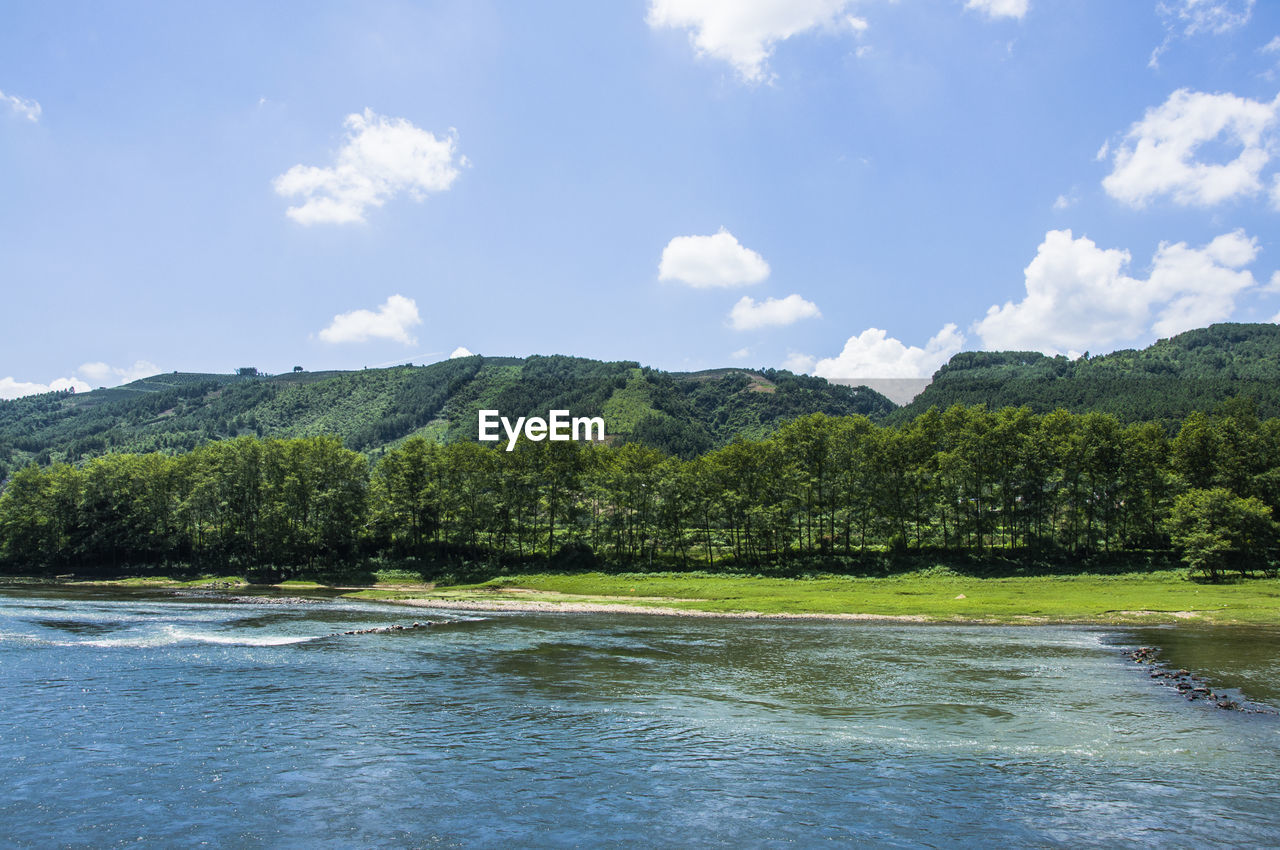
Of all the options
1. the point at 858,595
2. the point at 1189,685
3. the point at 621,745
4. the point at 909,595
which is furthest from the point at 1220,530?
the point at 621,745

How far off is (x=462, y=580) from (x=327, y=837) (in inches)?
3008

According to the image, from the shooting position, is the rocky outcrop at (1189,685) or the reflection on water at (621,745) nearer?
the reflection on water at (621,745)

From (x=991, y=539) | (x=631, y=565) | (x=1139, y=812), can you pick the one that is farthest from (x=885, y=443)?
(x=1139, y=812)

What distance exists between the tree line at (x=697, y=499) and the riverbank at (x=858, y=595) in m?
8.62

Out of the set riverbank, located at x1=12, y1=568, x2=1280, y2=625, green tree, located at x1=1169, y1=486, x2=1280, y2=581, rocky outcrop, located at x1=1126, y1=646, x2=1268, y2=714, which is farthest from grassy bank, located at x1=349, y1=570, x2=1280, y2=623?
rocky outcrop, located at x1=1126, y1=646, x2=1268, y2=714

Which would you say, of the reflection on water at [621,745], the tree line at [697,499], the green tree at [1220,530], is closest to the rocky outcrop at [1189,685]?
the reflection on water at [621,745]

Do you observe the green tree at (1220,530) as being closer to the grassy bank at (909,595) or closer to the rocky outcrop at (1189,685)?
the grassy bank at (909,595)

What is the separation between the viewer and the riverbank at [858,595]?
58656 millimetres

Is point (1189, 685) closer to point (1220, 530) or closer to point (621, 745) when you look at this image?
point (621, 745)

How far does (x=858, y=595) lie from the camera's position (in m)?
72.3

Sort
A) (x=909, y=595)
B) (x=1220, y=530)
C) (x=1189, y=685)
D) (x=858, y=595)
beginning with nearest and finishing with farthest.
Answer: (x=1189, y=685), (x=909, y=595), (x=858, y=595), (x=1220, y=530)

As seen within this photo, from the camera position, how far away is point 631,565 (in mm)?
95062

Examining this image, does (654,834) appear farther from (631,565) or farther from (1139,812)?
(631,565)

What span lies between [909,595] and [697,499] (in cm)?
3322
